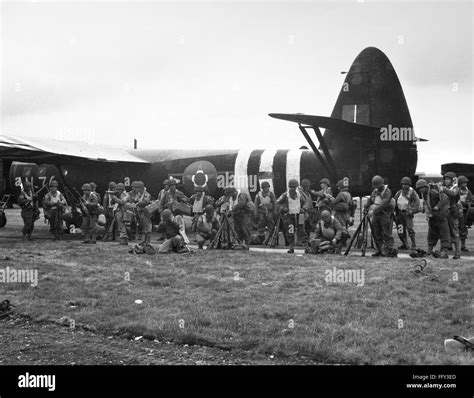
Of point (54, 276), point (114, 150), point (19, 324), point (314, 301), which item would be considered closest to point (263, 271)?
point (314, 301)

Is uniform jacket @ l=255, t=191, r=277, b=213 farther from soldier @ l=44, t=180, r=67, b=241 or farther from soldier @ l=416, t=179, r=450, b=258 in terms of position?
soldier @ l=44, t=180, r=67, b=241

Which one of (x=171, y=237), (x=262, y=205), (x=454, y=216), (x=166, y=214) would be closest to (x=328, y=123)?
(x=262, y=205)

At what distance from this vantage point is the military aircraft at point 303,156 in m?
17.4

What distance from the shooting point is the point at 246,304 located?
8.39 m

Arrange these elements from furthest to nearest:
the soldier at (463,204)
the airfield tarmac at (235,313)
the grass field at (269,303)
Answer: the soldier at (463,204), the grass field at (269,303), the airfield tarmac at (235,313)

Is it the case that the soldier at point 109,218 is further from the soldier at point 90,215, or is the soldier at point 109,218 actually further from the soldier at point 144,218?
the soldier at point 144,218

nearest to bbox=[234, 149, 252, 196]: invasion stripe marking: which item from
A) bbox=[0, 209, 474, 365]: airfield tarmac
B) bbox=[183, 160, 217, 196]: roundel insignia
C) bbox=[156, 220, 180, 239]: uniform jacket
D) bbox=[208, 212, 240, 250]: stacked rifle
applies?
bbox=[183, 160, 217, 196]: roundel insignia

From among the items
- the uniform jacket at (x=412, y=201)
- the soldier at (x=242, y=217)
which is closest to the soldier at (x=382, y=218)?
the uniform jacket at (x=412, y=201)

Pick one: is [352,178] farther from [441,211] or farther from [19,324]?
[19,324]

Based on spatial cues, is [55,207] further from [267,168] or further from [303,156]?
[303,156]

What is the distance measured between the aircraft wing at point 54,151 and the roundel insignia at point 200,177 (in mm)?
2710

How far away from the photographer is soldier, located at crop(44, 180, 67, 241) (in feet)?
58.0
